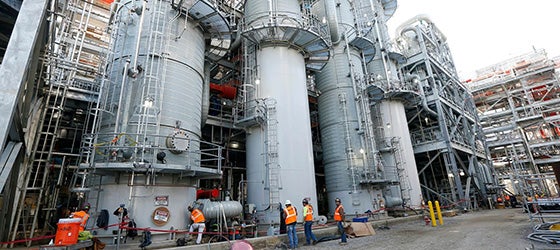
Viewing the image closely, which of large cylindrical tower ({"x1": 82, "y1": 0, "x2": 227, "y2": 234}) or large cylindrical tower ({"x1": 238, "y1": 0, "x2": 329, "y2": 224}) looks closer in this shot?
large cylindrical tower ({"x1": 82, "y1": 0, "x2": 227, "y2": 234})

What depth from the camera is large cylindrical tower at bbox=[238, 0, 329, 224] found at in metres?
12.1

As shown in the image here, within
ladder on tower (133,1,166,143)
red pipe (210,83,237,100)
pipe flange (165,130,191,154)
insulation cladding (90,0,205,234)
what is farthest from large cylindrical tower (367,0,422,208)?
ladder on tower (133,1,166,143)

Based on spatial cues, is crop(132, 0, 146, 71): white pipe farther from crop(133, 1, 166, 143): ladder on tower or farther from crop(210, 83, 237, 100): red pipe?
crop(210, 83, 237, 100): red pipe

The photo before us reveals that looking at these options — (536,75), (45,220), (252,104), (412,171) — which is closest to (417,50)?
(412,171)

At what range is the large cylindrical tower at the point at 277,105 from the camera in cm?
1214

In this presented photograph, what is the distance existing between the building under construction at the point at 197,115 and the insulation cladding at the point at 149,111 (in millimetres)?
50

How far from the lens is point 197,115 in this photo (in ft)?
36.0

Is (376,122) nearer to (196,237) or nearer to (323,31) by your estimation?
(323,31)

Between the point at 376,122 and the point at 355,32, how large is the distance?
6938mm

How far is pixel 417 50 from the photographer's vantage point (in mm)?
27297

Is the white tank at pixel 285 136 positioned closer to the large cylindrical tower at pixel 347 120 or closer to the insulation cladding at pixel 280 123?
the insulation cladding at pixel 280 123

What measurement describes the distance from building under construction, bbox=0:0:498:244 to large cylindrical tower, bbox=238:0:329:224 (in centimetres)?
7

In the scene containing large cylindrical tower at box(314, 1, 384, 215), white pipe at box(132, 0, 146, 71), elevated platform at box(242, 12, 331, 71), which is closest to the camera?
white pipe at box(132, 0, 146, 71)

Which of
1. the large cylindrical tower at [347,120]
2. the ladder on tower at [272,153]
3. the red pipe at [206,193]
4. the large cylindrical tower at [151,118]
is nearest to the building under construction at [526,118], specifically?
the large cylindrical tower at [347,120]
